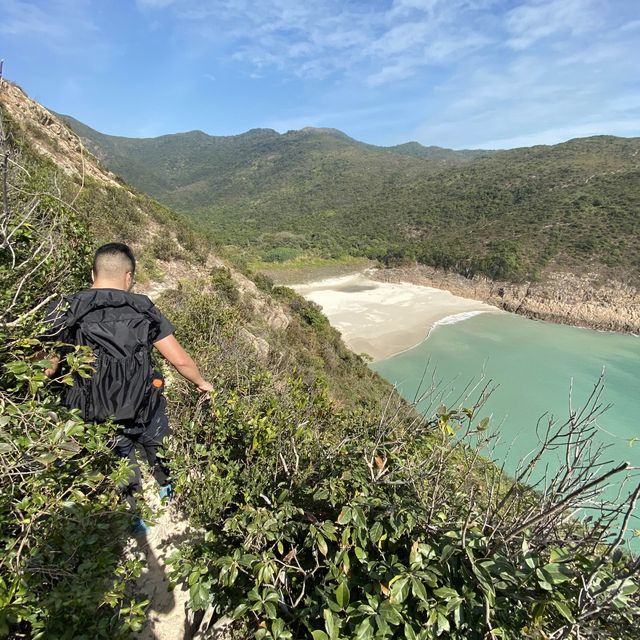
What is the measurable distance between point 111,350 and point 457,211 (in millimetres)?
60902

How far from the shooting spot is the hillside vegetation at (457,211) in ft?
129

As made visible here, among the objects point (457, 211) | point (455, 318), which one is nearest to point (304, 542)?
point (455, 318)

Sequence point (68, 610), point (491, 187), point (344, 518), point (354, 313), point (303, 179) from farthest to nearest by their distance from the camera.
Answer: point (303, 179) < point (491, 187) < point (354, 313) < point (344, 518) < point (68, 610)

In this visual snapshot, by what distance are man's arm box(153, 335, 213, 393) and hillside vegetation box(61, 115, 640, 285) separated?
986 inches

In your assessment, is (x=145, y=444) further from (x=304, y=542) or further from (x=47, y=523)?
(x=304, y=542)

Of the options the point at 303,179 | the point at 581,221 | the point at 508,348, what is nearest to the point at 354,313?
the point at 508,348

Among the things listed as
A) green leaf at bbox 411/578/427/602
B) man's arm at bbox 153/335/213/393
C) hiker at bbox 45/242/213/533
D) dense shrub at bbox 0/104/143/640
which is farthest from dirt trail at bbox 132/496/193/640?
green leaf at bbox 411/578/427/602

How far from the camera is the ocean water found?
16734 millimetres

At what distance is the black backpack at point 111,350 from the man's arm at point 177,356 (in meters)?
Answer: 0.11

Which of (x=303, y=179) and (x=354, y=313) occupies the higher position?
(x=303, y=179)

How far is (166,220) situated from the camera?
13.6 m

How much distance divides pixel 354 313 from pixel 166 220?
20.3 metres

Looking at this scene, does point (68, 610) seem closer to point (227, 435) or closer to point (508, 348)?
point (227, 435)

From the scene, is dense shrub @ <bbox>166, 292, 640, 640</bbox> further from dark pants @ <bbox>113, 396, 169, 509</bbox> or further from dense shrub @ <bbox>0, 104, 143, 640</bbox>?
dense shrub @ <bbox>0, 104, 143, 640</bbox>
